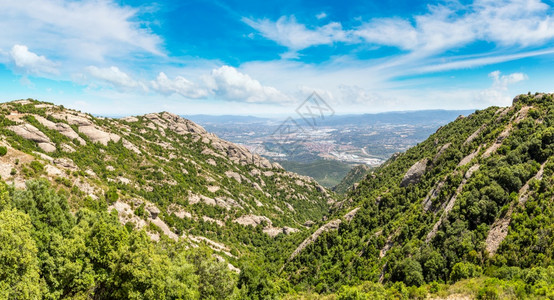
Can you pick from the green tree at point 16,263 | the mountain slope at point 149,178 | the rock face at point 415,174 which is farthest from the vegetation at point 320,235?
the mountain slope at point 149,178

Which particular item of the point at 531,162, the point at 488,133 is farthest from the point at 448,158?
the point at 531,162

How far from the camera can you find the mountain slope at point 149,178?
49406 millimetres

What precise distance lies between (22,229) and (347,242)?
65.3m

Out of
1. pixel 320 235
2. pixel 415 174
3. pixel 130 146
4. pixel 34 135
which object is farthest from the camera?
pixel 130 146

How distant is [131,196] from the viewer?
59.5 m

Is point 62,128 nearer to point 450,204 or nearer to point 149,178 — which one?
point 149,178

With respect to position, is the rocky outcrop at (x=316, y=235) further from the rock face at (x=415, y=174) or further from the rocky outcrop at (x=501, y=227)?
the rocky outcrop at (x=501, y=227)

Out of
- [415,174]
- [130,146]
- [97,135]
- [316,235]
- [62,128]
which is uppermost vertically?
[62,128]

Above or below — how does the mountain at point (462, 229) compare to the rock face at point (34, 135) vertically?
below

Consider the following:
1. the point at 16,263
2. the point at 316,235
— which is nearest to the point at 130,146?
the point at 316,235

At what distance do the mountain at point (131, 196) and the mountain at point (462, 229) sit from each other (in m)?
25.1

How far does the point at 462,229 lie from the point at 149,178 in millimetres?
86855

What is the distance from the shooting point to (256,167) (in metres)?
175

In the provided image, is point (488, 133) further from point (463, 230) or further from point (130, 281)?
point (130, 281)
